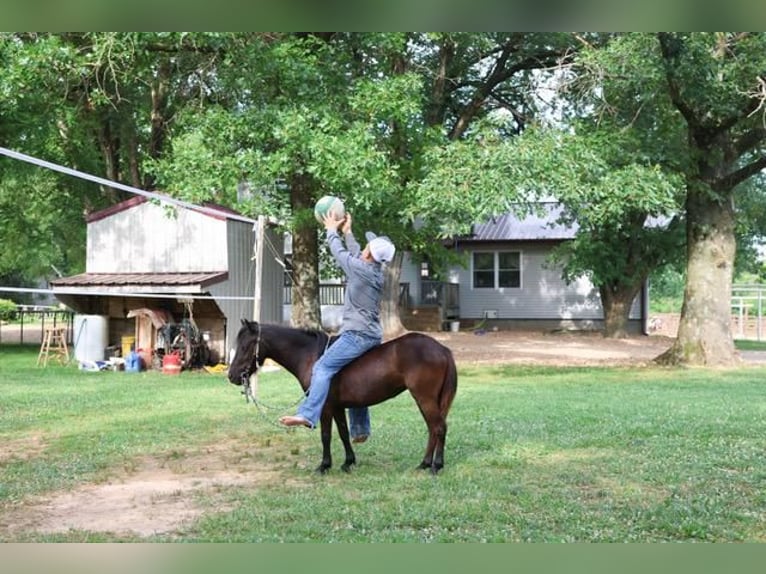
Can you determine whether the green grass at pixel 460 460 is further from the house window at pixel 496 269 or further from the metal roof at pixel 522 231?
the house window at pixel 496 269

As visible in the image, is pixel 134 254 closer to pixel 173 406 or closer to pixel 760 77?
pixel 173 406

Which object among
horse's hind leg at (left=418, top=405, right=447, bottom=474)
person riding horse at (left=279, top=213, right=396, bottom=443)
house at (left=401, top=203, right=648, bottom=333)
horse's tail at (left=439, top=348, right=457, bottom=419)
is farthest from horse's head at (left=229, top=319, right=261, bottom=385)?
house at (left=401, top=203, right=648, bottom=333)

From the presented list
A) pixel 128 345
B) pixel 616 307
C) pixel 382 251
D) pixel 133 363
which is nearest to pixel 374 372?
pixel 382 251

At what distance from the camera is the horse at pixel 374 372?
6.43 m

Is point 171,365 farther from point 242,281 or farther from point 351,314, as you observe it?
point 351,314

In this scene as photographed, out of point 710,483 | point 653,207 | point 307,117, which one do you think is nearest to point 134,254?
point 307,117

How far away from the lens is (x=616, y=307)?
24.9 m

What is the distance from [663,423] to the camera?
9.30 m

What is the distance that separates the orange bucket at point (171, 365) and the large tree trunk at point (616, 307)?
14.2 meters

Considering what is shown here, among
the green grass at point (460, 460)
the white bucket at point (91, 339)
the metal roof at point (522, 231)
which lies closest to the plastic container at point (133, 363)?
the white bucket at point (91, 339)

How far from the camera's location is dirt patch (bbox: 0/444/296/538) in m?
5.05

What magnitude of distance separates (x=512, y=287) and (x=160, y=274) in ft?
51.9

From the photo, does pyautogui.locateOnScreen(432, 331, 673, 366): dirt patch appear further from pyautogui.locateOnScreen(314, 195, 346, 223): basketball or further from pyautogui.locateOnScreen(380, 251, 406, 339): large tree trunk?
pyautogui.locateOnScreen(314, 195, 346, 223): basketball

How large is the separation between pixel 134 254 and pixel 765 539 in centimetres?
1521
